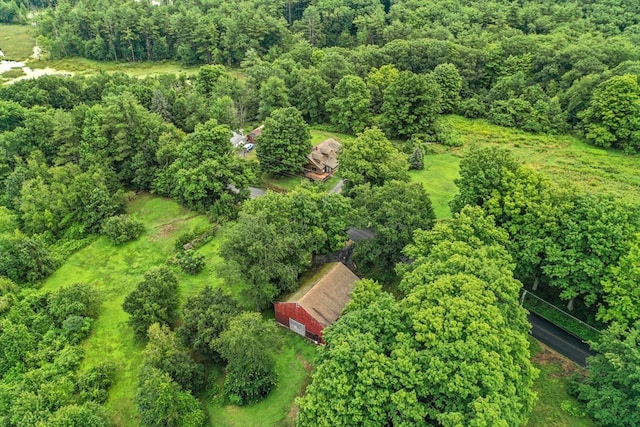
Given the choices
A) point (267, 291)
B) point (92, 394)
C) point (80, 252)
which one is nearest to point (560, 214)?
point (267, 291)

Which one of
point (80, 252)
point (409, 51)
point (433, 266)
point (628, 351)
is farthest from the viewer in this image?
point (409, 51)

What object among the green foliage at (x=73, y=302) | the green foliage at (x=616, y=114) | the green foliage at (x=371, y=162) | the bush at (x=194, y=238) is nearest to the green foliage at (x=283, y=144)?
the green foliage at (x=371, y=162)

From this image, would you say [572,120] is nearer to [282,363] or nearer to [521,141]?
[521,141]

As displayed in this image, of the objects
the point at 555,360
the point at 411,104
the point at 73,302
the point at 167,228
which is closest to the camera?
the point at 555,360

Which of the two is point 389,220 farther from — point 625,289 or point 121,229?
point 121,229

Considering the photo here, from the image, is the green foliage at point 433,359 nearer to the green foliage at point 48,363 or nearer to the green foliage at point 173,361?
the green foliage at point 173,361

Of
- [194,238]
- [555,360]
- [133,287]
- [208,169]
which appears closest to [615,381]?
[555,360]

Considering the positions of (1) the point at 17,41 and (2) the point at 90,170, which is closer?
(2) the point at 90,170
